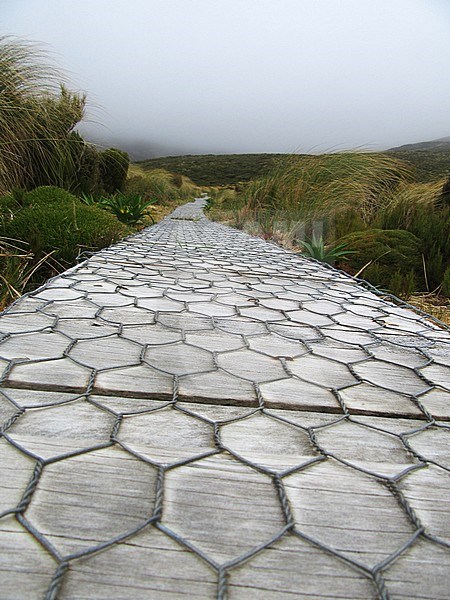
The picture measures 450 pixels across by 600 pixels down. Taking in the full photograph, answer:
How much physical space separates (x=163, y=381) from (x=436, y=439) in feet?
2.02

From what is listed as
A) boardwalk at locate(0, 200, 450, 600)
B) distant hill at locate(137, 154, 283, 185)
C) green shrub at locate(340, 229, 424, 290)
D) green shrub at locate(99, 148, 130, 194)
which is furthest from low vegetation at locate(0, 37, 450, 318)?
distant hill at locate(137, 154, 283, 185)

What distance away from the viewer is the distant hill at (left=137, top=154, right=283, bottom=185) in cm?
3259

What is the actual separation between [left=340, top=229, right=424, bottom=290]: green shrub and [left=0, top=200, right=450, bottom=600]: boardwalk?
4.77ft

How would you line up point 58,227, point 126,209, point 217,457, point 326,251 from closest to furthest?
point 217,457 < point 58,227 < point 326,251 < point 126,209

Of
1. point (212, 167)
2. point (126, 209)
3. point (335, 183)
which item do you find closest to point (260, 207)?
point (335, 183)

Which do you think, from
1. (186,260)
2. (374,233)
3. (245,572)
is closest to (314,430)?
(245,572)

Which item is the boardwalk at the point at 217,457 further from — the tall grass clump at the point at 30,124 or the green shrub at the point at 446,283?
the tall grass clump at the point at 30,124

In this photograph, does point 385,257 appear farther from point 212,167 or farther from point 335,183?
point 212,167

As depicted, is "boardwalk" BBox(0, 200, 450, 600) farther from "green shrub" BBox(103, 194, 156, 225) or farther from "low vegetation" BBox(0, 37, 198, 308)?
"green shrub" BBox(103, 194, 156, 225)

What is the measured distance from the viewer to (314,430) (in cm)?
94

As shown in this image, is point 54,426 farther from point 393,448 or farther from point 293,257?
point 293,257

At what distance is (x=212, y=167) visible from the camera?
37031 millimetres

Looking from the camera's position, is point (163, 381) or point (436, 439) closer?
point (436, 439)

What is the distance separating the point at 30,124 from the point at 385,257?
3.13 metres
